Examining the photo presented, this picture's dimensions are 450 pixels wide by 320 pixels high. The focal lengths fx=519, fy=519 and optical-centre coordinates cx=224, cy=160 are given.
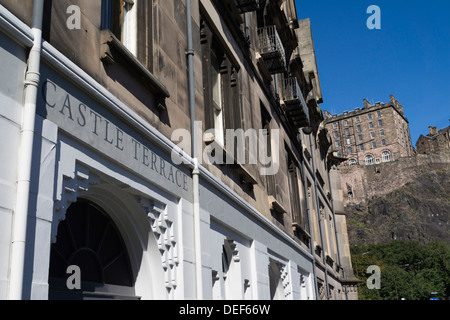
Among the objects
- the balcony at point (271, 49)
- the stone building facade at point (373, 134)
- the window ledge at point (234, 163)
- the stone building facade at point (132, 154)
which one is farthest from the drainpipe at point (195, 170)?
the stone building facade at point (373, 134)

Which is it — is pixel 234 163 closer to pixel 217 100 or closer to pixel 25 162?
pixel 217 100

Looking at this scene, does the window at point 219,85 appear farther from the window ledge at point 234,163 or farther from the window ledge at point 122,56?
the window ledge at point 122,56

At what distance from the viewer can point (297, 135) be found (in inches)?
857

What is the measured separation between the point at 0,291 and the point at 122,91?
3323 mm

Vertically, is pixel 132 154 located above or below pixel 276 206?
below

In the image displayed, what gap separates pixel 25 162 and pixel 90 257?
213 cm

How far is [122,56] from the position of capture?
6.85 m

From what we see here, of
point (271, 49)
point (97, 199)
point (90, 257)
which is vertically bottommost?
point (90, 257)

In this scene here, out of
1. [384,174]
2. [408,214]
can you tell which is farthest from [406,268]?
[384,174]

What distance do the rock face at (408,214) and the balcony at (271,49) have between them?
310ft

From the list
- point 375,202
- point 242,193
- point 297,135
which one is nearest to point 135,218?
point 242,193

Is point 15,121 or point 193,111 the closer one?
point 15,121

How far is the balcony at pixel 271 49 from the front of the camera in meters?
15.7
